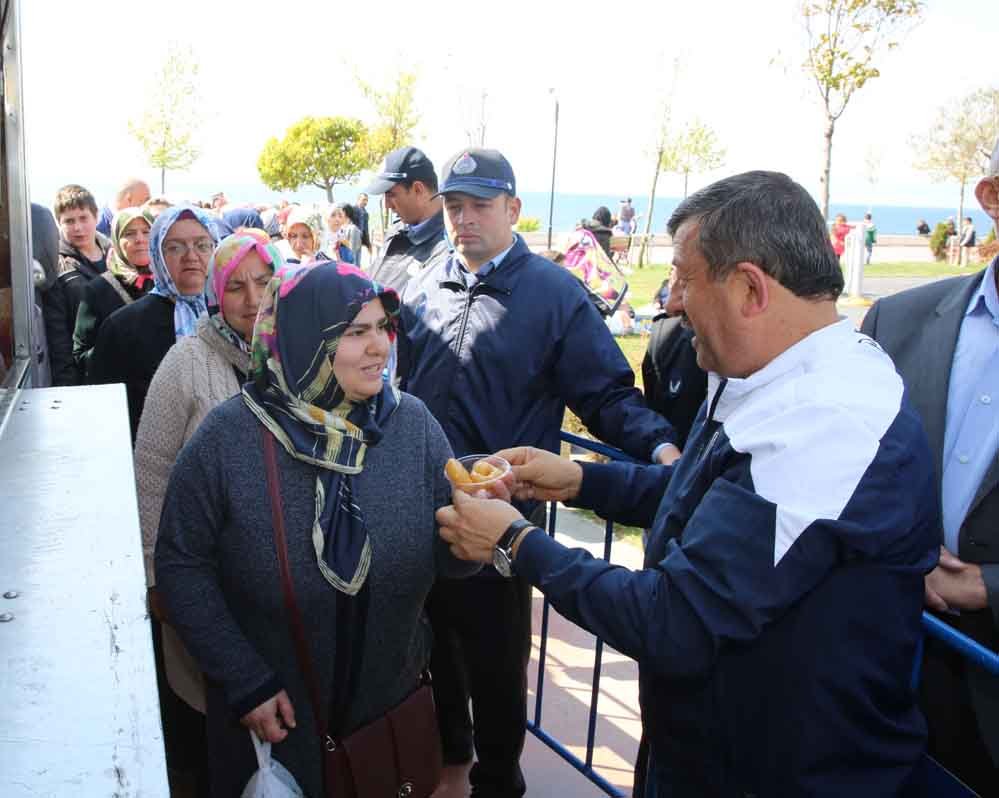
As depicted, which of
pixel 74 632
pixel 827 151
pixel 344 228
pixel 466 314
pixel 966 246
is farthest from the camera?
pixel 966 246

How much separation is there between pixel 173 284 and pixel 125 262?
4.04ft

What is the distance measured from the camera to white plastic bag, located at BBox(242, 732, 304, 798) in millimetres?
2225

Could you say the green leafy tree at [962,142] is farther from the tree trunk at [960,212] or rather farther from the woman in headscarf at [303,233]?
the woman in headscarf at [303,233]

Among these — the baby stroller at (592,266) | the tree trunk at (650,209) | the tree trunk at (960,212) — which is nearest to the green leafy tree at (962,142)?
the tree trunk at (960,212)

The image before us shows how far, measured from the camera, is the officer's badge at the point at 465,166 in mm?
3627

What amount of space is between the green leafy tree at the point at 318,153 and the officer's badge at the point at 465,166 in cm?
3787

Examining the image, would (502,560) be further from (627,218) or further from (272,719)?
(627,218)

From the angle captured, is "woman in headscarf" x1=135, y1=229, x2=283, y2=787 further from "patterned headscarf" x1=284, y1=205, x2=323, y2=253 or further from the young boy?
"patterned headscarf" x1=284, y1=205, x2=323, y2=253

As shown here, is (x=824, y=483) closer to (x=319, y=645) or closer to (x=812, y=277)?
(x=812, y=277)

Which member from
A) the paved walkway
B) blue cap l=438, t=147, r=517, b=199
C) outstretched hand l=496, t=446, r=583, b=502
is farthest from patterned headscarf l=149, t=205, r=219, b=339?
A: the paved walkway

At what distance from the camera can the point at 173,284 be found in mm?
3684

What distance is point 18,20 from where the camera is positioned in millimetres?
2480

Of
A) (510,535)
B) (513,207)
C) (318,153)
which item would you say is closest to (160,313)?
(513,207)

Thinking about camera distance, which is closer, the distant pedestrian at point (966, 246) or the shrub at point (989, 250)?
the shrub at point (989, 250)
